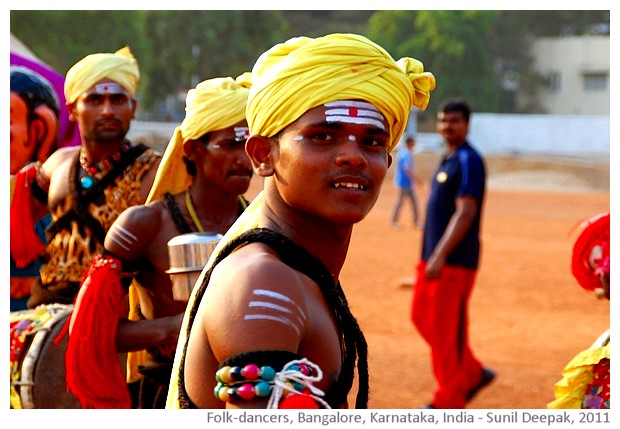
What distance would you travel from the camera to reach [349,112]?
2.57 meters

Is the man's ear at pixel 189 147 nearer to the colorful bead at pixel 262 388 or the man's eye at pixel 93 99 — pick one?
the man's eye at pixel 93 99

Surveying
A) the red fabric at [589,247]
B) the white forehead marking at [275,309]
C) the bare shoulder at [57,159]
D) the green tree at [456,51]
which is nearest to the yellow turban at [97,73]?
the bare shoulder at [57,159]

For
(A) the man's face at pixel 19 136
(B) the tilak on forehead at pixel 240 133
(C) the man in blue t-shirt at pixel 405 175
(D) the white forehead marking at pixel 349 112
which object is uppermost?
(C) the man in blue t-shirt at pixel 405 175

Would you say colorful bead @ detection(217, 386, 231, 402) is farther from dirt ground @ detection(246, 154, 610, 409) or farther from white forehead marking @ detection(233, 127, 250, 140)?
white forehead marking @ detection(233, 127, 250, 140)

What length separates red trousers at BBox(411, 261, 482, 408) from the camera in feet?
26.4

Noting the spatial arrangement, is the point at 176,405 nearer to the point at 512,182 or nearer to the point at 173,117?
the point at 512,182

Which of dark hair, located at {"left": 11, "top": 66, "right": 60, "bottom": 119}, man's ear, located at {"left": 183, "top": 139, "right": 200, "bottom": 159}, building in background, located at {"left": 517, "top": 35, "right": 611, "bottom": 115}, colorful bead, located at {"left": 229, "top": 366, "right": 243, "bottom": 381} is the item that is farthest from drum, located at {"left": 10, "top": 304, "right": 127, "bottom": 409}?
building in background, located at {"left": 517, "top": 35, "right": 611, "bottom": 115}

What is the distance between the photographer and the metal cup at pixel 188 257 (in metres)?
3.88

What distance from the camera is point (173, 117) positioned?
58.5 meters

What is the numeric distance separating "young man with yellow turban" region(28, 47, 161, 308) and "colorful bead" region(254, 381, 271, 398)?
3288 millimetres

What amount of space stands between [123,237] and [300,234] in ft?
6.66

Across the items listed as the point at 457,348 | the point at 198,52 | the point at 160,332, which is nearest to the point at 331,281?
the point at 160,332

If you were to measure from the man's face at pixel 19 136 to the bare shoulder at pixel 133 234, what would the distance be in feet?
6.27
